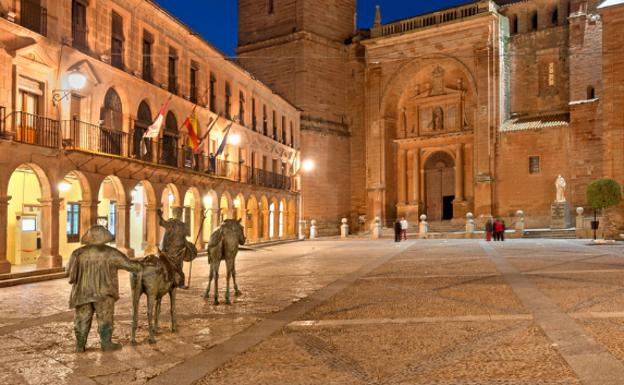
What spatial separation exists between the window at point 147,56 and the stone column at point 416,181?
84.3ft

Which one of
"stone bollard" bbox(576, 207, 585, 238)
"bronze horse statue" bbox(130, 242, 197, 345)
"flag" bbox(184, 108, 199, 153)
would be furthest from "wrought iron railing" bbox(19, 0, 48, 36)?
"stone bollard" bbox(576, 207, 585, 238)

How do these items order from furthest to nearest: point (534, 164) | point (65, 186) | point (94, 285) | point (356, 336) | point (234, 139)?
point (534, 164) < point (234, 139) < point (65, 186) < point (356, 336) < point (94, 285)

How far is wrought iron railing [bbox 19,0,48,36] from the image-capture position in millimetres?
17031

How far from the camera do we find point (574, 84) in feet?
124

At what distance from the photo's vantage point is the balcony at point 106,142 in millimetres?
16719

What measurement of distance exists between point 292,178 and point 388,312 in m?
33.0

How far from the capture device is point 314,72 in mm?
44594

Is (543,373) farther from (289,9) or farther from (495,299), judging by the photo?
(289,9)

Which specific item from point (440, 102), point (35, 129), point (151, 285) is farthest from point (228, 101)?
point (151, 285)

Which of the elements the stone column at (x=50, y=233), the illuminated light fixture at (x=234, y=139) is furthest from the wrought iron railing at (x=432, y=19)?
the stone column at (x=50, y=233)

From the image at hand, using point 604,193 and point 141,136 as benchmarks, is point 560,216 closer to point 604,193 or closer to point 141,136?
point 604,193

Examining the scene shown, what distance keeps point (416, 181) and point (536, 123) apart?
32.5 ft

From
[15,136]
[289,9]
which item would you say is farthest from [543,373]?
[289,9]

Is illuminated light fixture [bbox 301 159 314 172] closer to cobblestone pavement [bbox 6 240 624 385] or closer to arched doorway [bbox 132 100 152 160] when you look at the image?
arched doorway [bbox 132 100 152 160]
